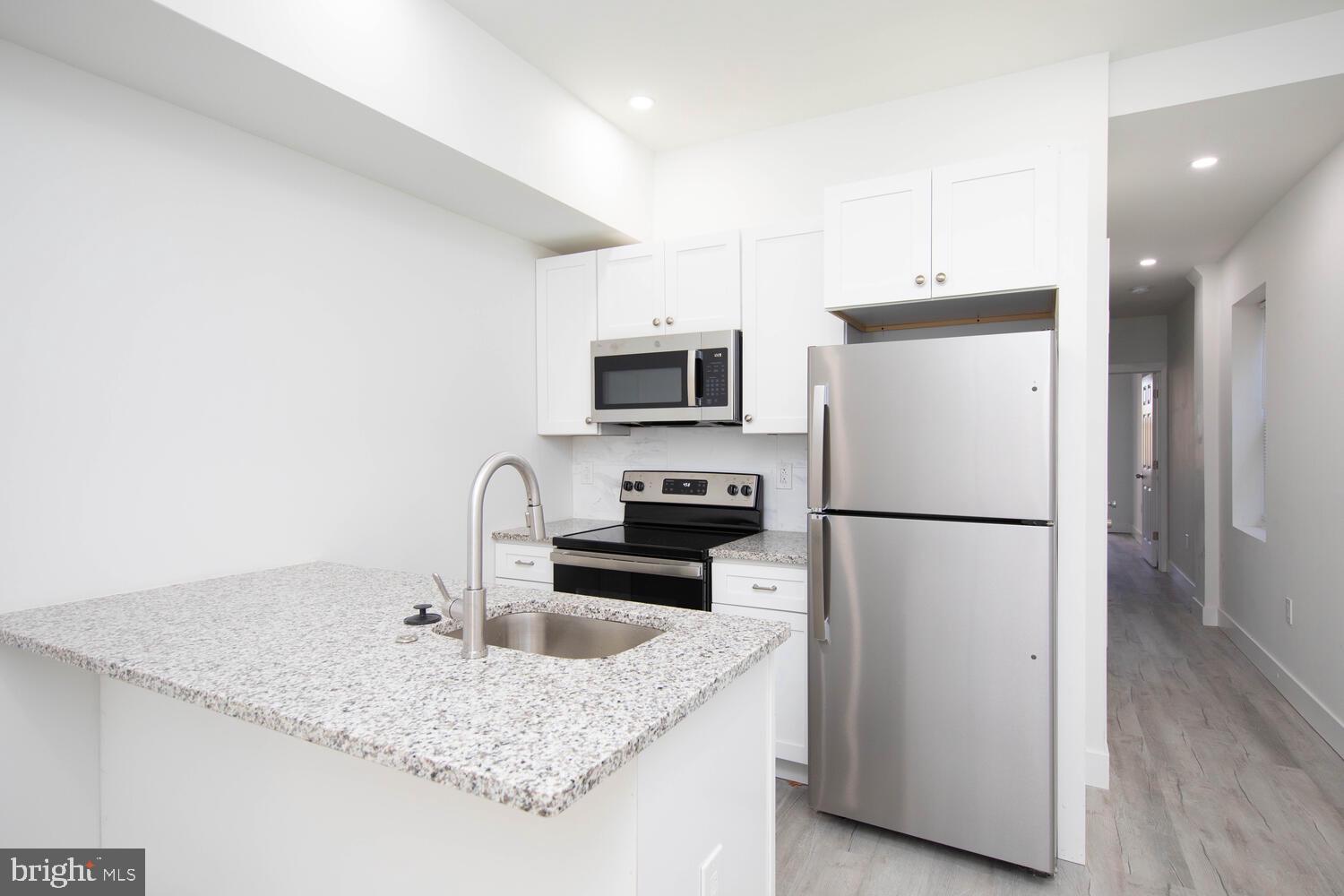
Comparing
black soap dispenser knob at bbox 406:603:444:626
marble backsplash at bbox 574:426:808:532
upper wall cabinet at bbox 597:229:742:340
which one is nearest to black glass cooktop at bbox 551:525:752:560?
marble backsplash at bbox 574:426:808:532

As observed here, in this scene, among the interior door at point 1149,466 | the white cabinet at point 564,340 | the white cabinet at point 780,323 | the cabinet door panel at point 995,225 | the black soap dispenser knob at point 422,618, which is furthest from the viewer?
the interior door at point 1149,466

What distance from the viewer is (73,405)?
68.1 inches

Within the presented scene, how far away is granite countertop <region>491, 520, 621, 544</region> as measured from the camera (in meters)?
3.08

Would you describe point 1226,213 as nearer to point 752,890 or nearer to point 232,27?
point 752,890

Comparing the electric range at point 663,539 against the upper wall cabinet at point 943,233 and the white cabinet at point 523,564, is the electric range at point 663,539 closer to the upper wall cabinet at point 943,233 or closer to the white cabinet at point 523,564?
the white cabinet at point 523,564

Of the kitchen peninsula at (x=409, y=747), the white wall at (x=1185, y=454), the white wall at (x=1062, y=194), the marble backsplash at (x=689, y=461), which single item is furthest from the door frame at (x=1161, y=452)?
the kitchen peninsula at (x=409, y=747)

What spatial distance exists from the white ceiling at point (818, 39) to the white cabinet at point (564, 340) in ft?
2.51

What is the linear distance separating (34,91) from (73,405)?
0.75 metres

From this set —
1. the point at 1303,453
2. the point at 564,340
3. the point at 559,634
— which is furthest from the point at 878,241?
the point at 1303,453

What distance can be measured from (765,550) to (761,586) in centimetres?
13

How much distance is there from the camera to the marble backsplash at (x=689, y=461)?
10.2ft

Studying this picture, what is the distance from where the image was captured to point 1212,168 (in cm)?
319

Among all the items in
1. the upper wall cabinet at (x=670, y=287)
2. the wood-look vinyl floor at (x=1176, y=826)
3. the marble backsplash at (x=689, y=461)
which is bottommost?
the wood-look vinyl floor at (x=1176, y=826)

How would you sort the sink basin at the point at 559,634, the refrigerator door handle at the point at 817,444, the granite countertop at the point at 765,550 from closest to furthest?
the sink basin at the point at 559,634 < the refrigerator door handle at the point at 817,444 < the granite countertop at the point at 765,550
